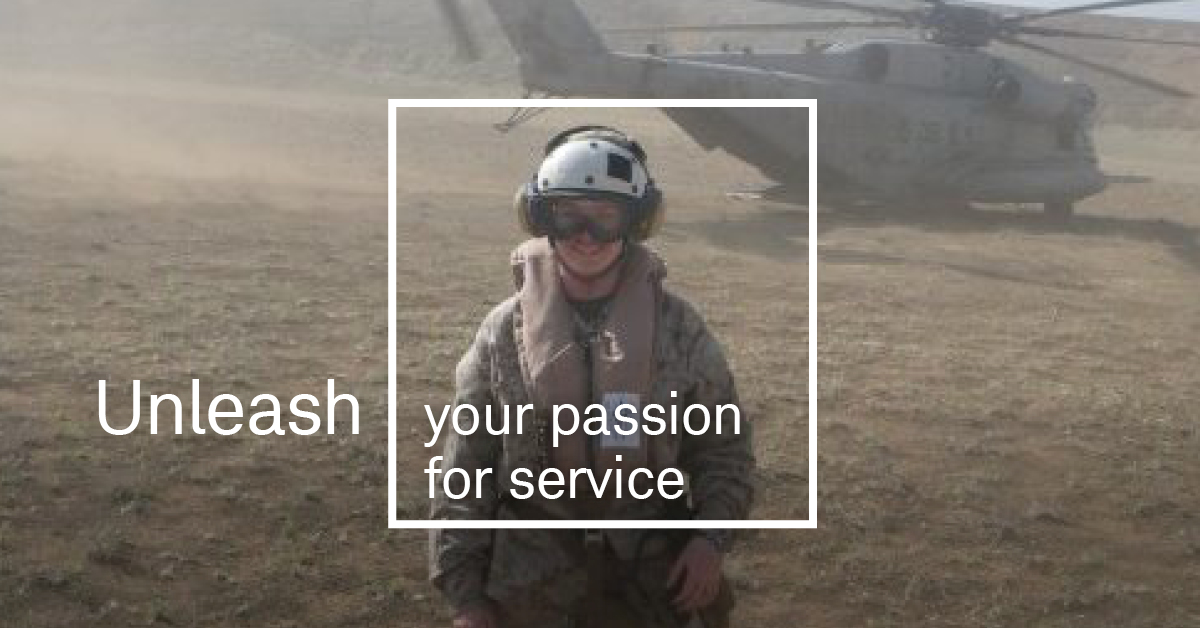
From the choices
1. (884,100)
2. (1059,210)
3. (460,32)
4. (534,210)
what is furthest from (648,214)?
(1059,210)

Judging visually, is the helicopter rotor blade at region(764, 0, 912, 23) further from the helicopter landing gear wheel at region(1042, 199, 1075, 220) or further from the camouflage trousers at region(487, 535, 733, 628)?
the camouflage trousers at region(487, 535, 733, 628)

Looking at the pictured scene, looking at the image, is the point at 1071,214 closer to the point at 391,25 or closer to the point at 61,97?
the point at 61,97

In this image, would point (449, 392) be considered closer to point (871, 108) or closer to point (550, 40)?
point (550, 40)

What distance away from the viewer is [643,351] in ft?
9.95

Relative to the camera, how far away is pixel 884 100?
17047mm

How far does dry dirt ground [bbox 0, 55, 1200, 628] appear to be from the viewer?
5488 millimetres

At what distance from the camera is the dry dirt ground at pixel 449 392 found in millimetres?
5488

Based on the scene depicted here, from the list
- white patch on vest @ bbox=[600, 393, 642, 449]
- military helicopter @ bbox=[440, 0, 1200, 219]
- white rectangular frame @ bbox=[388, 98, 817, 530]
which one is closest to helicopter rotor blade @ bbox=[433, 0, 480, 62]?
white rectangular frame @ bbox=[388, 98, 817, 530]

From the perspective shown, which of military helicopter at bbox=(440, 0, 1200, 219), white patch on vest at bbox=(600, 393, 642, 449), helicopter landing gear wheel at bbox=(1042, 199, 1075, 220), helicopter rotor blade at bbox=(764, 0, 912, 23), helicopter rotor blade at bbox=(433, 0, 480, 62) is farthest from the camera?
helicopter landing gear wheel at bbox=(1042, 199, 1075, 220)

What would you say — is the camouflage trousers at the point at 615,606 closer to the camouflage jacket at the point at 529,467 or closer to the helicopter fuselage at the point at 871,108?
the camouflage jacket at the point at 529,467

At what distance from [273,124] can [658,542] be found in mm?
23350

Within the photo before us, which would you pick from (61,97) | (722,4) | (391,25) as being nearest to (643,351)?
(61,97)

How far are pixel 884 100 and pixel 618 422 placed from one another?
48.4 ft

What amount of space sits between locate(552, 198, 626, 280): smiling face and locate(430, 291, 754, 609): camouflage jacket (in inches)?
6.8
